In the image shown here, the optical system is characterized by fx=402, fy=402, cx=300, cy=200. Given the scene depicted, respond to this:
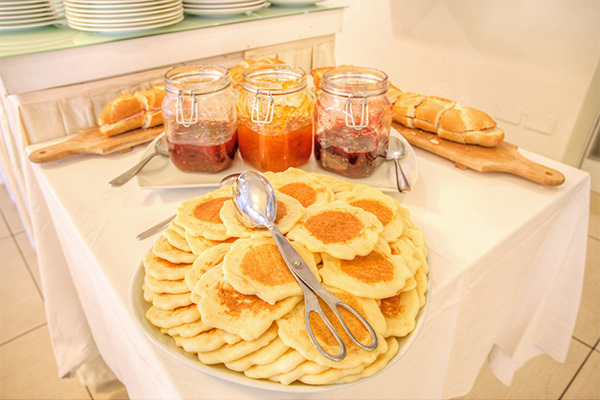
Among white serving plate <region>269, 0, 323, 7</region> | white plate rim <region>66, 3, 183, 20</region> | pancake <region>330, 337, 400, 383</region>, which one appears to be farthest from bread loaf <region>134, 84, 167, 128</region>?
pancake <region>330, 337, 400, 383</region>

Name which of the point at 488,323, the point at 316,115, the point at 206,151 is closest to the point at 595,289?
the point at 488,323

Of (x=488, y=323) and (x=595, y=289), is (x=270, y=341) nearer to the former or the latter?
(x=488, y=323)

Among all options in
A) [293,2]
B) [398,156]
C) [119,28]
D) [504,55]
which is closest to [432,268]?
[398,156]

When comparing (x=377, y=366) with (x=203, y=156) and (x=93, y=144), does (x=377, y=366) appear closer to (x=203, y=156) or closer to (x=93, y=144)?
(x=203, y=156)

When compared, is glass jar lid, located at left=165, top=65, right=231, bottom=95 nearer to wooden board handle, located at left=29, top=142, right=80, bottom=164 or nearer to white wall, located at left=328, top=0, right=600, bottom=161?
wooden board handle, located at left=29, top=142, right=80, bottom=164

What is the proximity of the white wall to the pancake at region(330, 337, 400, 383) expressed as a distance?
7.74 ft

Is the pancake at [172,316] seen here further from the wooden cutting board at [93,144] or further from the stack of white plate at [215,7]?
the stack of white plate at [215,7]

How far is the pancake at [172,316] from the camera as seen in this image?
0.53m

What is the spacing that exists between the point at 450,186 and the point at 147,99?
884mm

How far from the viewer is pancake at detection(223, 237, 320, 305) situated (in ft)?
1.73

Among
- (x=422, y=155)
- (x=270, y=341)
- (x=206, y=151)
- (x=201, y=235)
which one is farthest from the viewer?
(x=422, y=155)

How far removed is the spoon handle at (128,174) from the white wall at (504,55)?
2310 mm

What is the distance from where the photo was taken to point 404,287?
0.58m

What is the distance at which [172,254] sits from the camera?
622 mm
